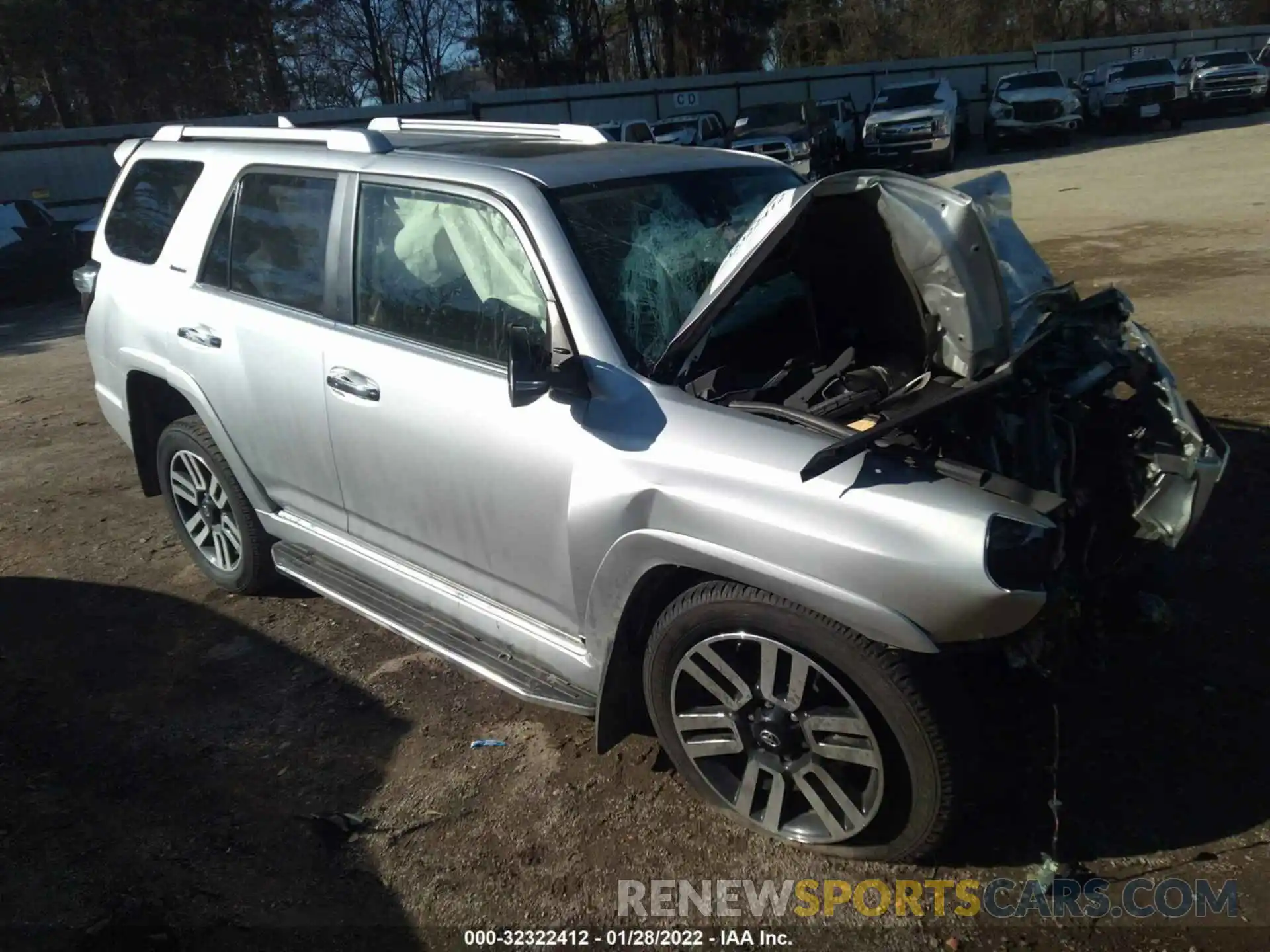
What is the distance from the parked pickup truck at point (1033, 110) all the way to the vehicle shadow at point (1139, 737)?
24.2 m

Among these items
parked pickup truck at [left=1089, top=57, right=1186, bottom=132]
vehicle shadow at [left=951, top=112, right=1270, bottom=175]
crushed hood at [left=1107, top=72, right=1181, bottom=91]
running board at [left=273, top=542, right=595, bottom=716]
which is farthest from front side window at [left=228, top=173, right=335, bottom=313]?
crushed hood at [left=1107, top=72, right=1181, bottom=91]

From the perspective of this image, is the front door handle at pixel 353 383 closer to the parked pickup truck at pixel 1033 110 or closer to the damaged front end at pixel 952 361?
the damaged front end at pixel 952 361

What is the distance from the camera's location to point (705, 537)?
270cm

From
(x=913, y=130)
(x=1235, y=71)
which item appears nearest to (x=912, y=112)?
(x=913, y=130)

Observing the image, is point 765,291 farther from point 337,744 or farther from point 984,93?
point 984,93

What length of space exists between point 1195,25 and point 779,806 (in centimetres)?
6165

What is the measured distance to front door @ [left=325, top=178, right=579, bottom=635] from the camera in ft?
10.2

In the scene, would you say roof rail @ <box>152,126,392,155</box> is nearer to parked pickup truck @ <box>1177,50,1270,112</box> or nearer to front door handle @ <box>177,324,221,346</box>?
front door handle @ <box>177,324,221,346</box>

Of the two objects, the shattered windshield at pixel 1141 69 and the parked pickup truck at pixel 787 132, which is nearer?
the parked pickup truck at pixel 787 132

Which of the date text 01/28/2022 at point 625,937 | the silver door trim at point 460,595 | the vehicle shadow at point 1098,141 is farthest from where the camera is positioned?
the vehicle shadow at point 1098,141

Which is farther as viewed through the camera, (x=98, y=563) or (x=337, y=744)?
(x=98, y=563)

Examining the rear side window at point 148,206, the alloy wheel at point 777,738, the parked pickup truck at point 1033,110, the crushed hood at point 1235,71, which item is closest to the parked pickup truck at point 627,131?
the rear side window at point 148,206

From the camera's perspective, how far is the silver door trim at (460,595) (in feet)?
10.5

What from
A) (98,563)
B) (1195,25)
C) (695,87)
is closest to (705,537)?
(98,563)
